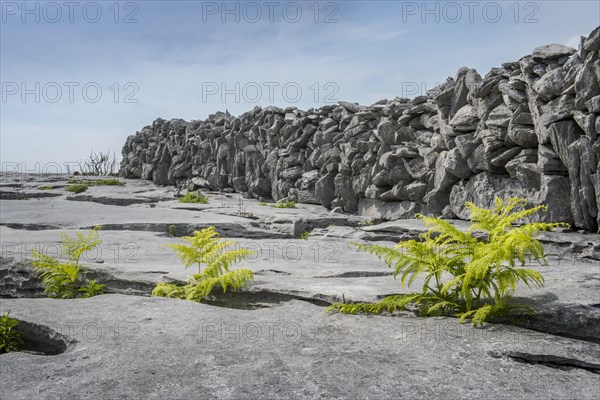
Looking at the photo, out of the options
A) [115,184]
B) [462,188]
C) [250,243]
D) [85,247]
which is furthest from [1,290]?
[115,184]

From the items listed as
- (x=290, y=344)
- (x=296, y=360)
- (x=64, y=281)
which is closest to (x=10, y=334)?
(x=64, y=281)

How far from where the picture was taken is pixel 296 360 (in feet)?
11.5

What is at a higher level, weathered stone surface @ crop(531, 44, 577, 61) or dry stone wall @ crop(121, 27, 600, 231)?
weathered stone surface @ crop(531, 44, 577, 61)

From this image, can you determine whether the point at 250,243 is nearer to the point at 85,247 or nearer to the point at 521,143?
the point at 85,247

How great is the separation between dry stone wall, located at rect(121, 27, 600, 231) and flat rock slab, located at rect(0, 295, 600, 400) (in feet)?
20.4

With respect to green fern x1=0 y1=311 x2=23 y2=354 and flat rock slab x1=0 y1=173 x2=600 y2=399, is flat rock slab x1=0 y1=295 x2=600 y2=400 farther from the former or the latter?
green fern x1=0 y1=311 x2=23 y2=354

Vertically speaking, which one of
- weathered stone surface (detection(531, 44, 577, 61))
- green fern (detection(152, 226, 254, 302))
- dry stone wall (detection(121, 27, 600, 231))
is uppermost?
weathered stone surface (detection(531, 44, 577, 61))

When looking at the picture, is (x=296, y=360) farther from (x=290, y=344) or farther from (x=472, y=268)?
(x=472, y=268)

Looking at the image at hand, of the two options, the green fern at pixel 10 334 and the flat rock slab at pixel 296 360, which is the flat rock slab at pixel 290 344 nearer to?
the flat rock slab at pixel 296 360

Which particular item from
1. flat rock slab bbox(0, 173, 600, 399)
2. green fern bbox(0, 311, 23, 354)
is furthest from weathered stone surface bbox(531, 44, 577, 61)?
green fern bbox(0, 311, 23, 354)

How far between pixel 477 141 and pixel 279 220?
5.68 meters

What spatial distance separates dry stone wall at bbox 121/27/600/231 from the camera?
28.3 ft

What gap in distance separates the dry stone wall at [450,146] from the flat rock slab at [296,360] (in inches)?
245

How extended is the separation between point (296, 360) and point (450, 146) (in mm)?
9771
